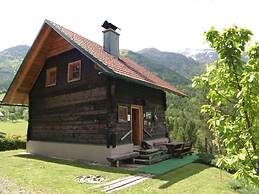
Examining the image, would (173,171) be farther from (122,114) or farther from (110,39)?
(110,39)

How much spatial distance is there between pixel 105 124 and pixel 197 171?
181 inches

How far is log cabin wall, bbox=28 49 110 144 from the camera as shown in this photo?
43.3 ft

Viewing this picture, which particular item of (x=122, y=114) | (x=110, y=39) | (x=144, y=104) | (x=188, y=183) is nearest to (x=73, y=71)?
(x=110, y=39)

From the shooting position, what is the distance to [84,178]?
9.39m

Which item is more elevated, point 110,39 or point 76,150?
point 110,39

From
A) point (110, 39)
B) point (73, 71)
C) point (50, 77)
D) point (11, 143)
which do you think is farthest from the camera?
point (11, 143)

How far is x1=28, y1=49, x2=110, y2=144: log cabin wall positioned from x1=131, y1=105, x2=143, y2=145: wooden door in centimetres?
231

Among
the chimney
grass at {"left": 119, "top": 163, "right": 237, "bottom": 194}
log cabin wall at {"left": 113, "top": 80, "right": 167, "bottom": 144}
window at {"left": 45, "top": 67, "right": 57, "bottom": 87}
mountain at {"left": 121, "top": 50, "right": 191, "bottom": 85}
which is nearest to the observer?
grass at {"left": 119, "top": 163, "right": 237, "bottom": 194}

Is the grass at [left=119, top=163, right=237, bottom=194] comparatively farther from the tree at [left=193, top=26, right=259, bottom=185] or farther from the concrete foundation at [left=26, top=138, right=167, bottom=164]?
the tree at [left=193, top=26, right=259, bottom=185]

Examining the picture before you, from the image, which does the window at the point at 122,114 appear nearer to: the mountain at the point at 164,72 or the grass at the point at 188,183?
the grass at the point at 188,183

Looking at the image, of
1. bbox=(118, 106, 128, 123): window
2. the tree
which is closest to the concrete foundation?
bbox=(118, 106, 128, 123): window

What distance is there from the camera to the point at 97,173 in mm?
10172

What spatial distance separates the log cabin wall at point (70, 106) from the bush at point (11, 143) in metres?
4.16

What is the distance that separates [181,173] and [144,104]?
18.2 feet
